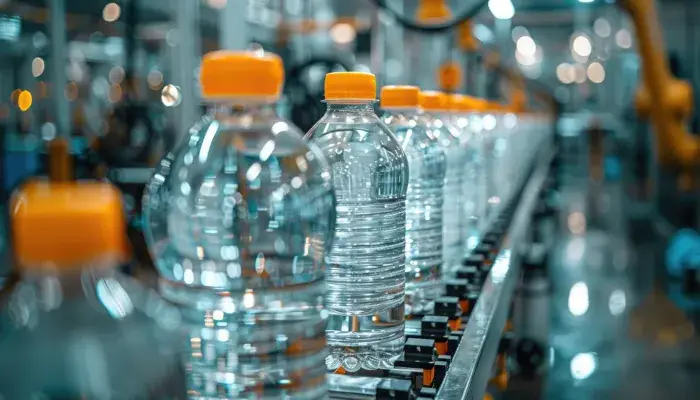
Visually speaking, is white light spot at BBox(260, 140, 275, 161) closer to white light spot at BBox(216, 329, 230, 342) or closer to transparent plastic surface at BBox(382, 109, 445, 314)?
white light spot at BBox(216, 329, 230, 342)

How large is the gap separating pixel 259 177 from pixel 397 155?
0.43 m

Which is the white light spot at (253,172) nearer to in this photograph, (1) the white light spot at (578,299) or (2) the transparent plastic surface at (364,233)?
(2) the transparent plastic surface at (364,233)

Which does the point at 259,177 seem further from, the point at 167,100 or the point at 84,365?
the point at 167,100

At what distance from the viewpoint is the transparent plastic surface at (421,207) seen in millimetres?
1422

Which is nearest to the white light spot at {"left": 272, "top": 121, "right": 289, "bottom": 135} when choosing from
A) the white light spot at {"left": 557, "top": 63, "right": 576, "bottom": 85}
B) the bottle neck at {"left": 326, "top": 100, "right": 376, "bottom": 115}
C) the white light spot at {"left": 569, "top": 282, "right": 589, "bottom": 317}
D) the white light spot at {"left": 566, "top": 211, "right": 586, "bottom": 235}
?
the bottle neck at {"left": 326, "top": 100, "right": 376, "bottom": 115}

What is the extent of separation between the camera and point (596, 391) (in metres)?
4.11

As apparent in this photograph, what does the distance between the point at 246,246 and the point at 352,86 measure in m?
0.29

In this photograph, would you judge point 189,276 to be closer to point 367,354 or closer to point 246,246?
point 246,246

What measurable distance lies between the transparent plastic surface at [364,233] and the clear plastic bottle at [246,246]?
20 centimetres

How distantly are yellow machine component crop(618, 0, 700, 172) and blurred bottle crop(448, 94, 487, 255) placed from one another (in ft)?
9.92

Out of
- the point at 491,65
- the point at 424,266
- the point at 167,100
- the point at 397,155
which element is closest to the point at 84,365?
the point at 397,155

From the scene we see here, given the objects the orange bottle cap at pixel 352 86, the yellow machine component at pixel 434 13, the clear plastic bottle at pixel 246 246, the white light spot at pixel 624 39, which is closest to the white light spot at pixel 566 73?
the white light spot at pixel 624 39

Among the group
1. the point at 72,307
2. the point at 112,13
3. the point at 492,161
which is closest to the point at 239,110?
the point at 72,307

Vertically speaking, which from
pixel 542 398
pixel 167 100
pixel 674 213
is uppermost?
pixel 167 100
